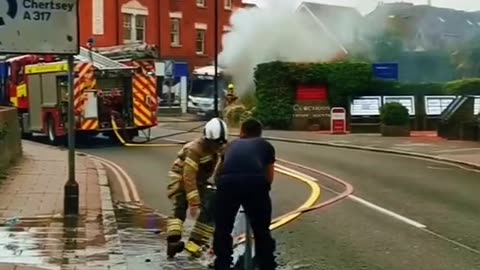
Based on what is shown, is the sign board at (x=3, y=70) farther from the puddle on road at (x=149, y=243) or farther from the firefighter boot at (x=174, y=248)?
the firefighter boot at (x=174, y=248)

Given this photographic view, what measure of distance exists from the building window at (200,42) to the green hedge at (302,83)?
78.3 ft

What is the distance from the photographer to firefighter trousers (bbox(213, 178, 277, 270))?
8.48 meters

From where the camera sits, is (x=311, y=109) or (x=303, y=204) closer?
(x=303, y=204)

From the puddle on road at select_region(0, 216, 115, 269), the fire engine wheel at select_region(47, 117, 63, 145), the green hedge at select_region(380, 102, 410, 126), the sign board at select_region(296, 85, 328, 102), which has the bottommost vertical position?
the puddle on road at select_region(0, 216, 115, 269)

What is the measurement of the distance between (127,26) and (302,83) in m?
22.2

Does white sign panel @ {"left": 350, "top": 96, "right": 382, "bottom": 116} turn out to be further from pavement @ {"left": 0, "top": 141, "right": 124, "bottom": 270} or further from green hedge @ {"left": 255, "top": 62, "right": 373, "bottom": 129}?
pavement @ {"left": 0, "top": 141, "right": 124, "bottom": 270}

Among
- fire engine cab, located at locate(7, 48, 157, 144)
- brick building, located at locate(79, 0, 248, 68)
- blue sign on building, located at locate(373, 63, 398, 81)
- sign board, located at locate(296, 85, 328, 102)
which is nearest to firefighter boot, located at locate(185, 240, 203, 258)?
fire engine cab, located at locate(7, 48, 157, 144)

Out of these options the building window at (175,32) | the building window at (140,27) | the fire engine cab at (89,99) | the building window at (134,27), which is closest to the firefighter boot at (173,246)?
the fire engine cab at (89,99)

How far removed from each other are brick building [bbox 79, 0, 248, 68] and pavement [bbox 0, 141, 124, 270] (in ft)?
125

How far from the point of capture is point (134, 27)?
5878 centimetres

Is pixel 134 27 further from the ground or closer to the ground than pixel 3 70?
further from the ground

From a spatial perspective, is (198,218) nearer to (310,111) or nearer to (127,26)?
(310,111)

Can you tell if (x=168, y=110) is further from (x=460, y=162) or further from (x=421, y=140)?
(x=460, y=162)

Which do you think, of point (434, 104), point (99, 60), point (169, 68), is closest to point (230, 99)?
point (434, 104)
